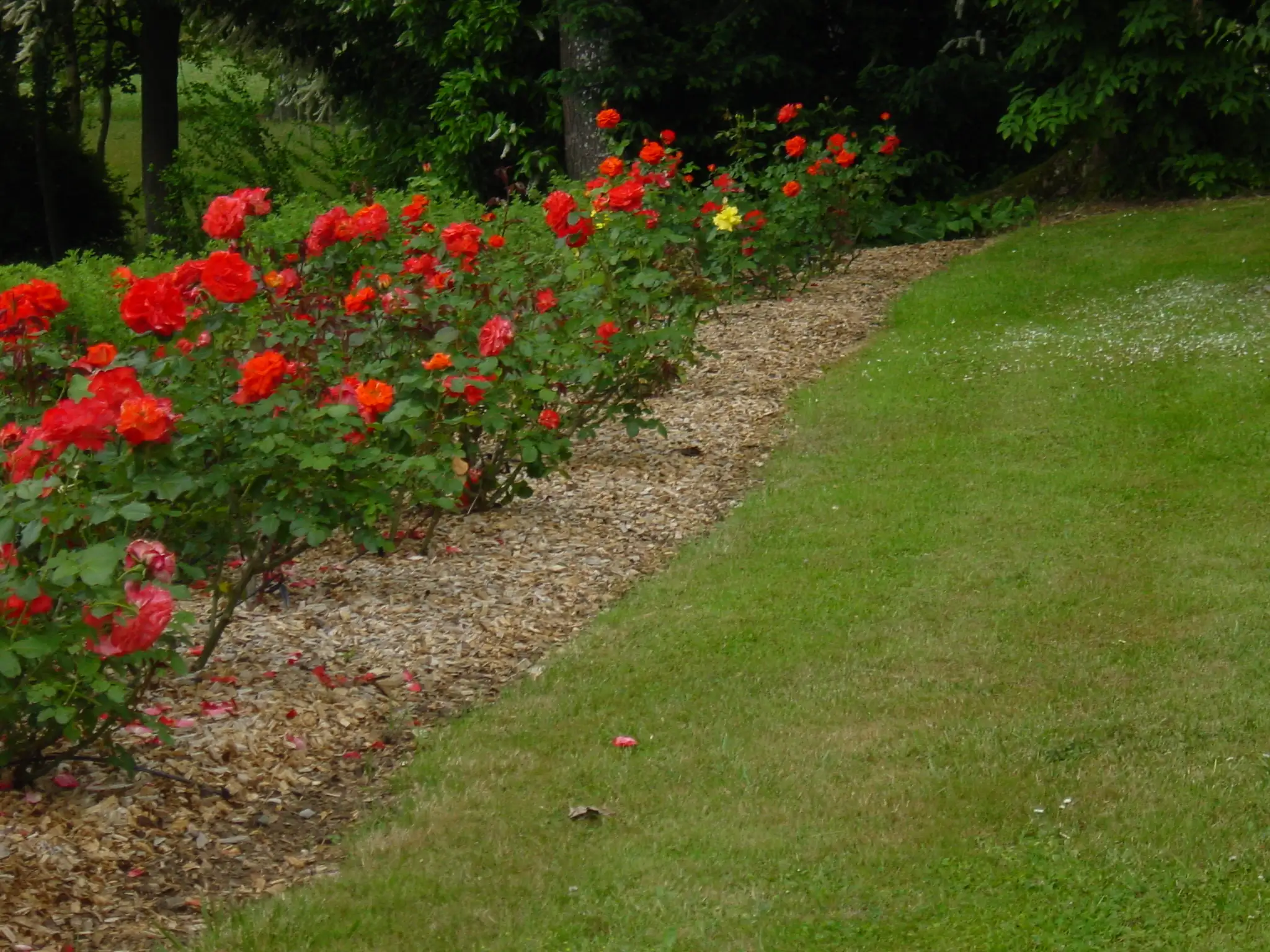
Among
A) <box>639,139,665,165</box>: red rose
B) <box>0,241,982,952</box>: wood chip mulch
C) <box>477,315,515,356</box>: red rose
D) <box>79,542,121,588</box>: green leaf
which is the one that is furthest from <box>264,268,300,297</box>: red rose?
<box>639,139,665,165</box>: red rose

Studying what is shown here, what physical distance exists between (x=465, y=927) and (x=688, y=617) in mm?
1910

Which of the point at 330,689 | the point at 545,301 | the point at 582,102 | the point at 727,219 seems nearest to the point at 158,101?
the point at 582,102

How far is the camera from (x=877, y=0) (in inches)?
562

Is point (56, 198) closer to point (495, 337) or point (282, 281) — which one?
point (282, 281)

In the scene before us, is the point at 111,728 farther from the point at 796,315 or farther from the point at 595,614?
the point at 796,315

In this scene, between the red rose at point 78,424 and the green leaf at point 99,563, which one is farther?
the red rose at point 78,424

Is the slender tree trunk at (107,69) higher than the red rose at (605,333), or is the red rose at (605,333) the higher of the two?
the slender tree trunk at (107,69)

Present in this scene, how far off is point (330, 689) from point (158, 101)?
15058mm

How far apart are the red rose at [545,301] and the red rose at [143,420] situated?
271 cm

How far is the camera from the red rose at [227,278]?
389 cm

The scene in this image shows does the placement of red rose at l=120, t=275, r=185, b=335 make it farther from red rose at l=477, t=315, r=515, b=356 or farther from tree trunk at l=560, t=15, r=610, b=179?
tree trunk at l=560, t=15, r=610, b=179

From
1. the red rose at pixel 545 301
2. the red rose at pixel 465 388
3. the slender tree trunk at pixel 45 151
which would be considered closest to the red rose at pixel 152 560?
the red rose at pixel 465 388

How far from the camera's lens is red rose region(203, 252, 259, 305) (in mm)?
3889

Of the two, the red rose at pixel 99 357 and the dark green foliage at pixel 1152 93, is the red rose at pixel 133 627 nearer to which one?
the red rose at pixel 99 357
